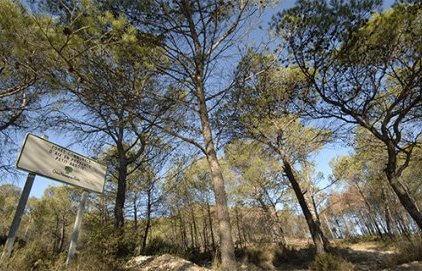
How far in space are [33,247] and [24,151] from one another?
2.40 metres

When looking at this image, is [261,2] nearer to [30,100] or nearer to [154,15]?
[154,15]

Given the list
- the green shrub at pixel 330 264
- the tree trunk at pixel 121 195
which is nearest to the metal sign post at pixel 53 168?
the tree trunk at pixel 121 195

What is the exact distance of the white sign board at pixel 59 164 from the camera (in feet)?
9.66

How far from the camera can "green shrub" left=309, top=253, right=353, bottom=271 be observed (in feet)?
19.2

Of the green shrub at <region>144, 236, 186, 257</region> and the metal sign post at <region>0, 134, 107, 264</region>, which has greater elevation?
the metal sign post at <region>0, 134, 107, 264</region>

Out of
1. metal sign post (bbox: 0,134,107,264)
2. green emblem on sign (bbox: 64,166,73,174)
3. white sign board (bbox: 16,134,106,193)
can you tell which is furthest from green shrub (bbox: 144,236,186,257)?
green emblem on sign (bbox: 64,166,73,174)

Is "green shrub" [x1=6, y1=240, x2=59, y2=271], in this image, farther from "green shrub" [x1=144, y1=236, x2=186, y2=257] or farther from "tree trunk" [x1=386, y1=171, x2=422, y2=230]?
"tree trunk" [x1=386, y1=171, x2=422, y2=230]

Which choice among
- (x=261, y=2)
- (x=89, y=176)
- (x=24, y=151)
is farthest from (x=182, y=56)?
(x=24, y=151)

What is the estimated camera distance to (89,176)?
3.69 meters

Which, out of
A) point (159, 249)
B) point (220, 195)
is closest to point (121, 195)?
point (159, 249)

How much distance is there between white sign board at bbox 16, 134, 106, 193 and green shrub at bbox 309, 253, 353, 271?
5.49 meters

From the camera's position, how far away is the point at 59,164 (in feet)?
10.8

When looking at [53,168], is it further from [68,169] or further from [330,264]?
[330,264]

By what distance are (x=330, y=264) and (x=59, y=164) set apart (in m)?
6.30
